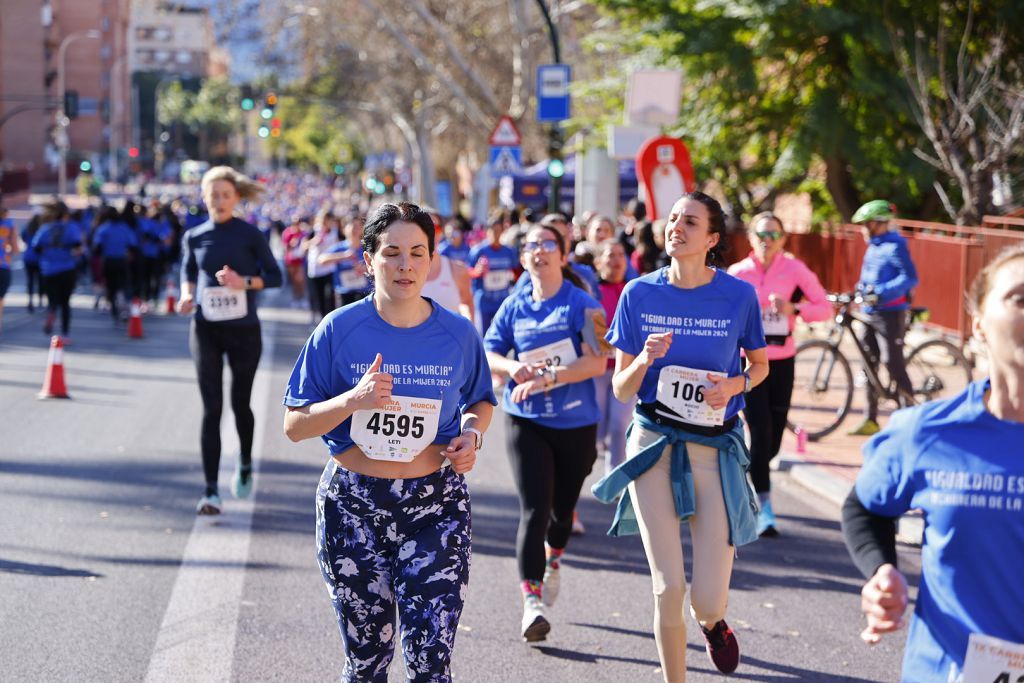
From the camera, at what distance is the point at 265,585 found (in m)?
6.87

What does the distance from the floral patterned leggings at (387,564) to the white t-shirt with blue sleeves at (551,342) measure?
6.85ft

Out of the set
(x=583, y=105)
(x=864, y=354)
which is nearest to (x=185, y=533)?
(x=864, y=354)

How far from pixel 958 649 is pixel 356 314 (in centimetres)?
204

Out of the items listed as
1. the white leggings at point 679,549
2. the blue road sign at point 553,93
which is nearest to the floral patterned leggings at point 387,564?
the white leggings at point 679,549

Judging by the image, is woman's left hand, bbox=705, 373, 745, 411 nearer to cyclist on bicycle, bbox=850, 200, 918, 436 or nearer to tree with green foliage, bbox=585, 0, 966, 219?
cyclist on bicycle, bbox=850, 200, 918, 436

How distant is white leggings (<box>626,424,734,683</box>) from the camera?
4988mm

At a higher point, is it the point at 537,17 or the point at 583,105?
the point at 537,17

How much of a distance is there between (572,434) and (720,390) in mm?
1318

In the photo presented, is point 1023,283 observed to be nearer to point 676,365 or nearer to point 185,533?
→ point 676,365

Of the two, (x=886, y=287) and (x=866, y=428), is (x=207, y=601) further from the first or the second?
(x=866, y=428)

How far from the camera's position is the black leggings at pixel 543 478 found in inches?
241

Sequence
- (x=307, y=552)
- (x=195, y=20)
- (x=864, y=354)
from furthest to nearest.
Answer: (x=195, y=20) < (x=864, y=354) < (x=307, y=552)

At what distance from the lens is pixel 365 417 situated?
4145 mm

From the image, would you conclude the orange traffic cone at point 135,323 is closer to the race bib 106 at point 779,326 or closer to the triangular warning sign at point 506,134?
the triangular warning sign at point 506,134
